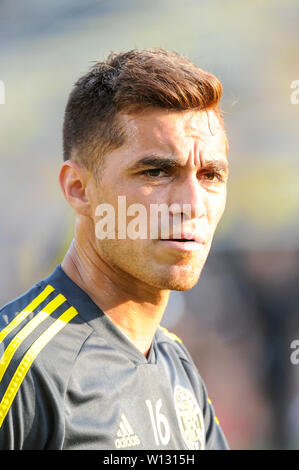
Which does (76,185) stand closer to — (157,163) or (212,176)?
(157,163)

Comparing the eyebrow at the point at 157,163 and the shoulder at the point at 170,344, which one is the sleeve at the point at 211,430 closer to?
the shoulder at the point at 170,344

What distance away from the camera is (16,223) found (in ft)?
25.0

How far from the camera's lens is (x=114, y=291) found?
219 cm

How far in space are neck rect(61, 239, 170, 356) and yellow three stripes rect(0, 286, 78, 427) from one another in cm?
11

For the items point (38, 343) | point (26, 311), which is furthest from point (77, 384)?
point (26, 311)

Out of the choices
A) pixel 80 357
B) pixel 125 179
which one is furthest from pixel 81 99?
pixel 80 357

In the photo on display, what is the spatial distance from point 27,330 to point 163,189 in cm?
64

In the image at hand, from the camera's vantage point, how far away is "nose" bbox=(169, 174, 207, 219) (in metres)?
2.04

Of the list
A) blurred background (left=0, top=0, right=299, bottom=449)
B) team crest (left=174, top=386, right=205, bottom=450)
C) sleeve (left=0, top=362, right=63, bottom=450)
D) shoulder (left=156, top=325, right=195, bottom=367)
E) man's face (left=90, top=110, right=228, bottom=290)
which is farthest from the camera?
blurred background (left=0, top=0, right=299, bottom=449)

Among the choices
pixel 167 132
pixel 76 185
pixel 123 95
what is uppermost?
pixel 123 95

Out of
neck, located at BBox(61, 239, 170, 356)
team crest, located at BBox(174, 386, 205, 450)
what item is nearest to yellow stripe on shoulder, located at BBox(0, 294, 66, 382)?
neck, located at BBox(61, 239, 170, 356)

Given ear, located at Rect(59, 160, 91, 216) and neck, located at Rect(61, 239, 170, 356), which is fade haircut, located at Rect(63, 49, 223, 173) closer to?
ear, located at Rect(59, 160, 91, 216)
